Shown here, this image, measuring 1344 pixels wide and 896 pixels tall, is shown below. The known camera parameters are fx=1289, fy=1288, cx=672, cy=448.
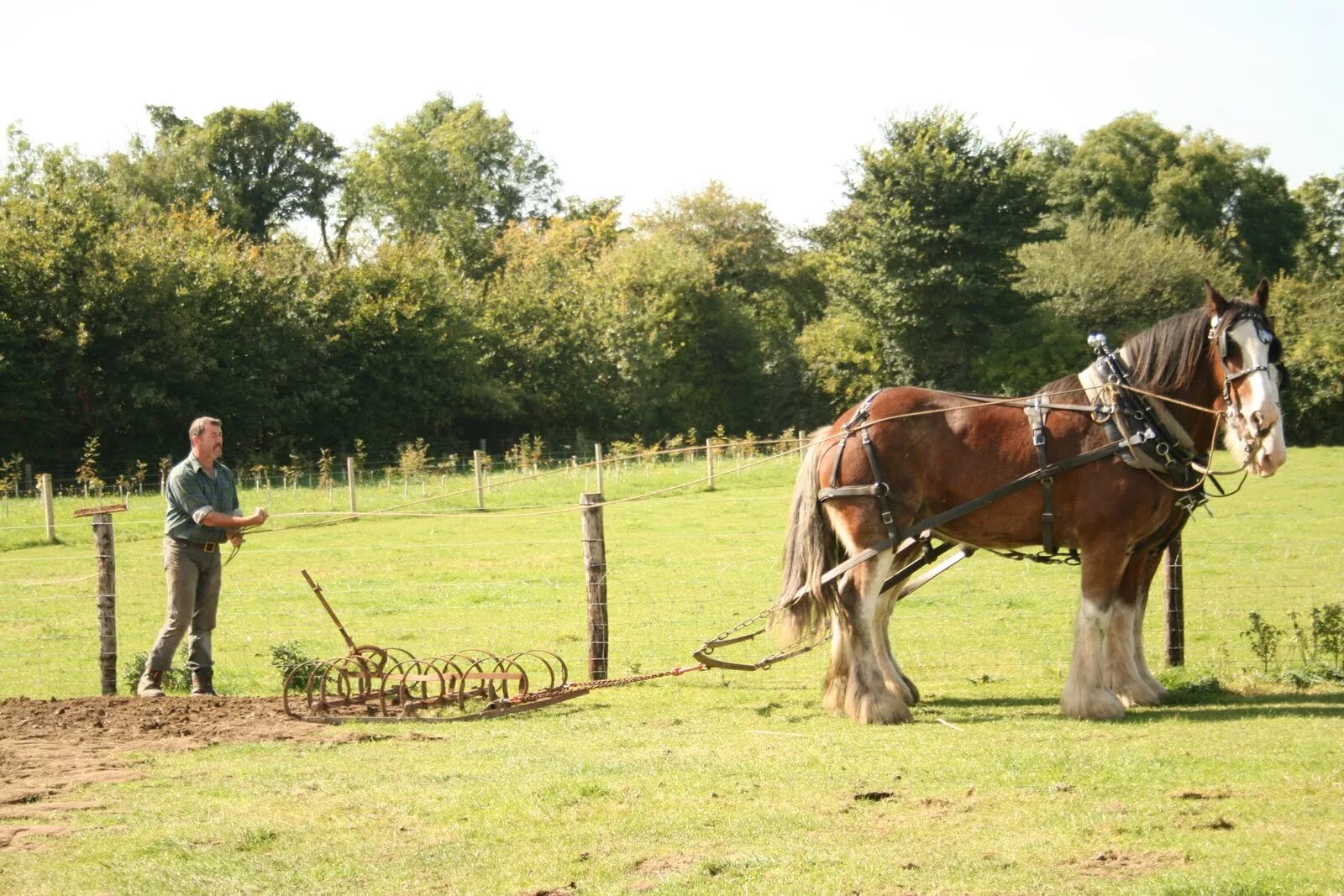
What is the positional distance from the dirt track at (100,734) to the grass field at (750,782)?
276 mm

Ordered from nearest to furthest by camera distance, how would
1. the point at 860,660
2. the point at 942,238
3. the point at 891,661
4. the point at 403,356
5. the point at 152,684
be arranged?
1. the point at 860,660
2. the point at 891,661
3. the point at 152,684
4. the point at 403,356
5. the point at 942,238

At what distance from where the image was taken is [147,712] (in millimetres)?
9531

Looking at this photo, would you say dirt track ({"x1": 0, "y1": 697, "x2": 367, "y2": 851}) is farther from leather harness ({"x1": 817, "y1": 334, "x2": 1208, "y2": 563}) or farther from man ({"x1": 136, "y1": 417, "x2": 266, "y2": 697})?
leather harness ({"x1": 817, "y1": 334, "x2": 1208, "y2": 563})

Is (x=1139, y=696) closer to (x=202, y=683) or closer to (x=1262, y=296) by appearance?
(x=1262, y=296)

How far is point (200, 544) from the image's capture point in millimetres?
10266

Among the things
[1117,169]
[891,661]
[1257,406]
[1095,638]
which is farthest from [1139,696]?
[1117,169]

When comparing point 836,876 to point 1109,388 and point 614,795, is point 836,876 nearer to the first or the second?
point 614,795

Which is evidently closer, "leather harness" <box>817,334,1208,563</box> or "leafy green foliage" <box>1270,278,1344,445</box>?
"leather harness" <box>817,334,1208,563</box>

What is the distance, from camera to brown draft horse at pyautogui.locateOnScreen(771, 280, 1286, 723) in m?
8.48

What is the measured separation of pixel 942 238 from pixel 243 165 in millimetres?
36618

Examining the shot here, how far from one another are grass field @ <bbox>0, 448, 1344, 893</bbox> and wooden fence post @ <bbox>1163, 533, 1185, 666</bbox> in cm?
42

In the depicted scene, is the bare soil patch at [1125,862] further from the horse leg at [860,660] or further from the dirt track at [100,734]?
the dirt track at [100,734]

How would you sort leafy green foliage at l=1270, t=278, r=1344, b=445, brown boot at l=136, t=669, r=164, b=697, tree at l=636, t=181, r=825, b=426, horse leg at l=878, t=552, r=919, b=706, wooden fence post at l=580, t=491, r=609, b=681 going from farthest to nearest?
tree at l=636, t=181, r=825, b=426, leafy green foliage at l=1270, t=278, r=1344, b=445, wooden fence post at l=580, t=491, r=609, b=681, brown boot at l=136, t=669, r=164, b=697, horse leg at l=878, t=552, r=919, b=706

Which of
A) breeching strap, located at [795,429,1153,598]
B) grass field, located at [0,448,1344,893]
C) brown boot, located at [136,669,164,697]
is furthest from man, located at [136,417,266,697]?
breeching strap, located at [795,429,1153,598]
